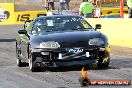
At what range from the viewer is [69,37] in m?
13.4

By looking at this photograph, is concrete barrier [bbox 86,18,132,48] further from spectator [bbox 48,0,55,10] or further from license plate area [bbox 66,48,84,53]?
spectator [bbox 48,0,55,10]

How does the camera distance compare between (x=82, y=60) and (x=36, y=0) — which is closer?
(x=82, y=60)

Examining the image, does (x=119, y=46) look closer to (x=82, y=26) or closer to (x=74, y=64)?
(x=82, y=26)

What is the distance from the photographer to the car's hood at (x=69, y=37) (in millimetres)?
13219

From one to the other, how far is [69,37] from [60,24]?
1430mm

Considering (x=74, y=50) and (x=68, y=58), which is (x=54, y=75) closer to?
(x=68, y=58)

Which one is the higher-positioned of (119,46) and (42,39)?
(42,39)

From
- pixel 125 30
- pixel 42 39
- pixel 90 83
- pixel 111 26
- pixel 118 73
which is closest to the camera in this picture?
pixel 90 83

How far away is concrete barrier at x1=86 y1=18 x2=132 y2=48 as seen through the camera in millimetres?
21922

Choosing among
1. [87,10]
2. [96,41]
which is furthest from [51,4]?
[96,41]

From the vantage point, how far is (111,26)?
78.1 feet

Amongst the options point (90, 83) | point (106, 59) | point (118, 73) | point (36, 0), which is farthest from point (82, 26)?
point (36, 0)

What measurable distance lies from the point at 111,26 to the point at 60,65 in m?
10.9

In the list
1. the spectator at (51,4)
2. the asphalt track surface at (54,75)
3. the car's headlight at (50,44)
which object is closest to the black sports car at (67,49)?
the car's headlight at (50,44)
